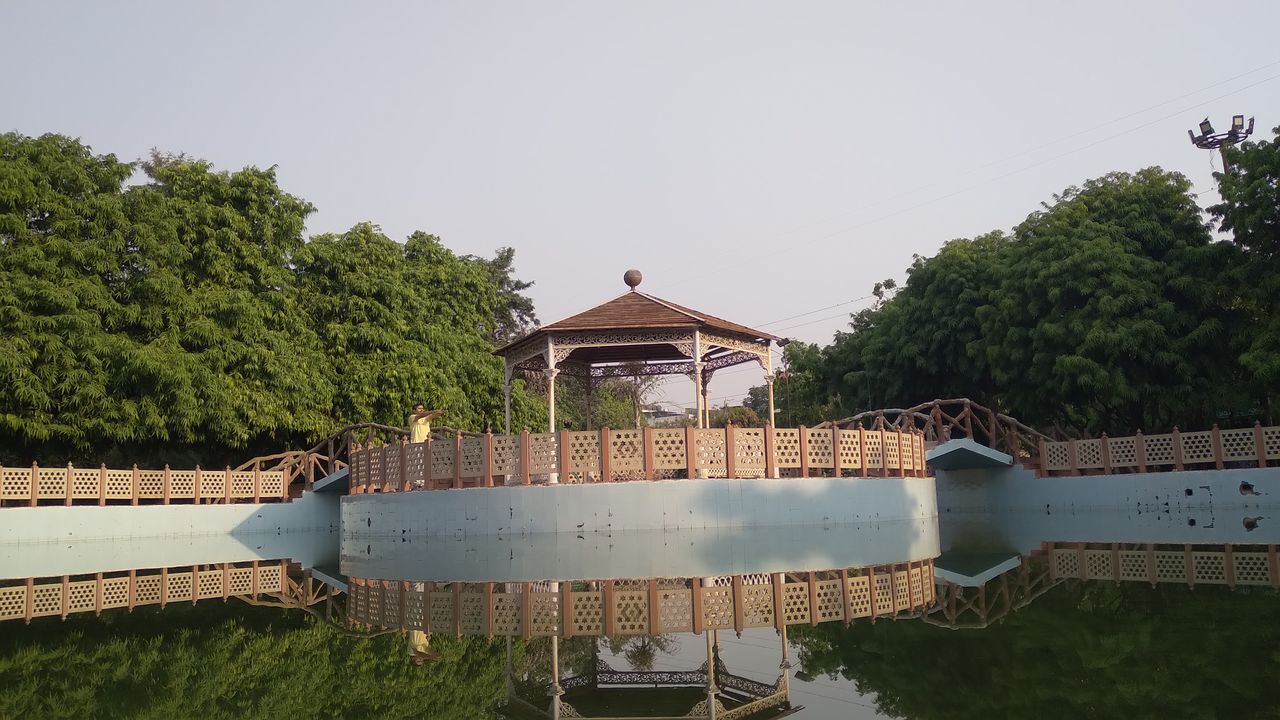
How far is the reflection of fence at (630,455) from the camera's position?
1470 centimetres

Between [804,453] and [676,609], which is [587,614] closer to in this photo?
[676,609]

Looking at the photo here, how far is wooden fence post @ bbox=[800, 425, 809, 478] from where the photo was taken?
1559 centimetres

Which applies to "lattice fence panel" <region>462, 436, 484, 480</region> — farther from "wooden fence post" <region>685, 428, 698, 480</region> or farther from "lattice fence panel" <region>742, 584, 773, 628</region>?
"lattice fence panel" <region>742, 584, 773, 628</region>

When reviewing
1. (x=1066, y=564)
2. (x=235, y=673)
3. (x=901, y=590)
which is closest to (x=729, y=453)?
(x=1066, y=564)

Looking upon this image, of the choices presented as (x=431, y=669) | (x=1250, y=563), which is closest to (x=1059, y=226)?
(x=1250, y=563)

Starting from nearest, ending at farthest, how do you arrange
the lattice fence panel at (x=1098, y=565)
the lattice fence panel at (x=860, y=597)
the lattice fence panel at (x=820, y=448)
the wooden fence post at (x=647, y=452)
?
1. the lattice fence panel at (x=860, y=597)
2. the lattice fence panel at (x=1098, y=565)
3. the wooden fence post at (x=647, y=452)
4. the lattice fence panel at (x=820, y=448)

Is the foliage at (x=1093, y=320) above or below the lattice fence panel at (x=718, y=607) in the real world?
above

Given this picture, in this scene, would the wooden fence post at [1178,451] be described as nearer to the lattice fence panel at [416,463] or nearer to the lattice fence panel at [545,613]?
the lattice fence panel at [416,463]

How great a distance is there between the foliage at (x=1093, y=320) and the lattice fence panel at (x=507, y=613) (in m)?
16.3

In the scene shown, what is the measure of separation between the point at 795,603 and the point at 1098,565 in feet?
15.4

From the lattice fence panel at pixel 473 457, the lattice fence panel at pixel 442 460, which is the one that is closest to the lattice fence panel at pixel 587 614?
the lattice fence panel at pixel 473 457

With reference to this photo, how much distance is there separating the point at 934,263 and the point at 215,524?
1848cm

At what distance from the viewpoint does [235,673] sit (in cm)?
597

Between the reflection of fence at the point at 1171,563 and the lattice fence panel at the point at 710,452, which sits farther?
the lattice fence panel at the point at 710,452
